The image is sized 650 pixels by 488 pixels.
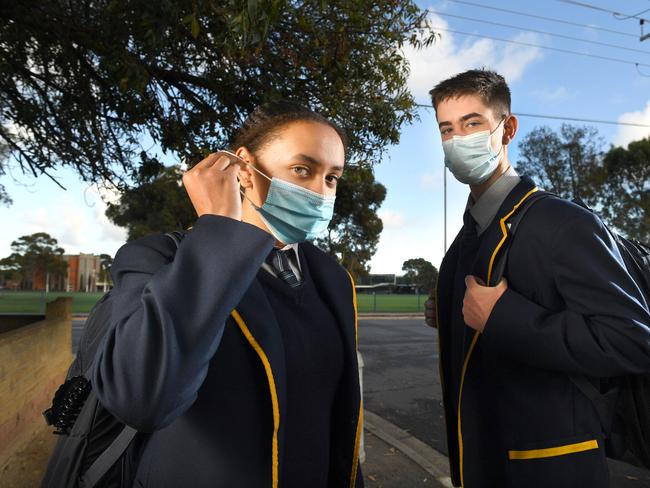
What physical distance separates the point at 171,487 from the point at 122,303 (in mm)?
452

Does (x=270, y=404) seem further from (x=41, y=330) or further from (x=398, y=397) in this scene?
(x=398, y=397)

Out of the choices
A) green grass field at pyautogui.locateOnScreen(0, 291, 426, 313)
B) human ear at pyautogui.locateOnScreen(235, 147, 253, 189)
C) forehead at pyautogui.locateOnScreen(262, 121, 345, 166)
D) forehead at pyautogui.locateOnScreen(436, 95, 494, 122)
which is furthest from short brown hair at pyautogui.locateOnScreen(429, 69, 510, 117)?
green grass field at pyautogui.locateOnScreen(0, 291, 426, 313)

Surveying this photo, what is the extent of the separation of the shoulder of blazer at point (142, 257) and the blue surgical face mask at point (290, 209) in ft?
1.21

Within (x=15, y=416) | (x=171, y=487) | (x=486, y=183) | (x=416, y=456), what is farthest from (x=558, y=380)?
(x=15, y=416)

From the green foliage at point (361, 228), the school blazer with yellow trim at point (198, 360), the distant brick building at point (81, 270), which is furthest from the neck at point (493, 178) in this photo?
the distant brick building at point (81, 270)

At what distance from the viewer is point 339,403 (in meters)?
1.60

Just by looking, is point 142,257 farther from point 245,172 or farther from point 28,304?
point 28,304

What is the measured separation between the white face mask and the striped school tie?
973mm

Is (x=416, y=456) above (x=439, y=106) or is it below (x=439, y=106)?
below

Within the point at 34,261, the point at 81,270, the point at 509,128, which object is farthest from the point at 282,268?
the point at 81,270

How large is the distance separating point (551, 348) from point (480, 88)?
3.77 feet

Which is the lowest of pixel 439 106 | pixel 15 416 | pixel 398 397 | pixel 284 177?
pixel 398 397

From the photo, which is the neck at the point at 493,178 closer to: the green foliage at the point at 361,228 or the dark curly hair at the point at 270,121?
the dark curly hair at the point at 270,121

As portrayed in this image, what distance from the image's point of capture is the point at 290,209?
1.60m
